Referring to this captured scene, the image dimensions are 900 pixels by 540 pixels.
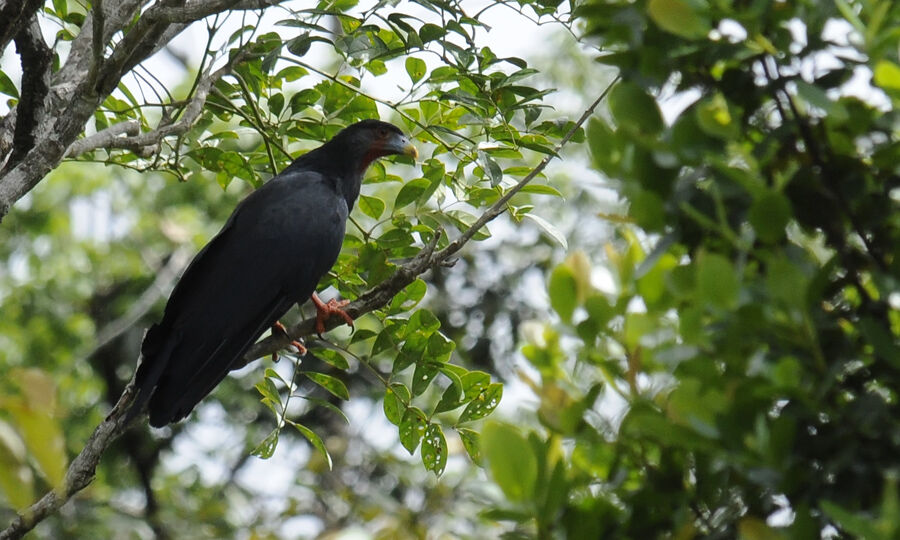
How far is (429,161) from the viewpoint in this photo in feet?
13.4

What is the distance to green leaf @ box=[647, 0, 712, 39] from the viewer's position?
4.86ft

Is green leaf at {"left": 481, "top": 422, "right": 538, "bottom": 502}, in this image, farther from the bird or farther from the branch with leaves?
the bird

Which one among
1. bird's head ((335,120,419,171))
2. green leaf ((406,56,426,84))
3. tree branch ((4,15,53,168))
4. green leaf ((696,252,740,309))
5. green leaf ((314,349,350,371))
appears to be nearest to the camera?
green leaf ((696,252,740,309))

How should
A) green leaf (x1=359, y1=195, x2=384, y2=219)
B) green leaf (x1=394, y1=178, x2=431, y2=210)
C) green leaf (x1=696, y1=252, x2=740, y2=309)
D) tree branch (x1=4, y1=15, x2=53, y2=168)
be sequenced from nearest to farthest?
green leaf (x1=696, y1=252, x2=740, y2=309)
tree branch (x1=4, y1=15, x2=53, y2=168)
green leaf (x1=394, y1=178, x2=431, y2=210)
green leaf (x1=359, y1=195, x2=384, y2=219)

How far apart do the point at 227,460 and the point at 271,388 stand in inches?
219

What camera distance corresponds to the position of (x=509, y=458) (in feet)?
4.78

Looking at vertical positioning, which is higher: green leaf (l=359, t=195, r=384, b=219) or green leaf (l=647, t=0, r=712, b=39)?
green leaf (l=647, t=0, r=712, b=39)

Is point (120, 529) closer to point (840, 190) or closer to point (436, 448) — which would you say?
point (436, 448)

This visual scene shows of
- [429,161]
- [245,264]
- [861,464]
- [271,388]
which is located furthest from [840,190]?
[245,264]

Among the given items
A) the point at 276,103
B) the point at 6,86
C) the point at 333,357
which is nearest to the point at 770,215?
the point at 333,357

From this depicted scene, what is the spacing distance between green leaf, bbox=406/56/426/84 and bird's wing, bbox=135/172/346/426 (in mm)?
912

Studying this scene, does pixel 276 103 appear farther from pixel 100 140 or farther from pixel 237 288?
pixel 237 288

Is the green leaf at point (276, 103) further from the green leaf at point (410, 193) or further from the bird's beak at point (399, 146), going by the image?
the bird's beak at point (399, 146)

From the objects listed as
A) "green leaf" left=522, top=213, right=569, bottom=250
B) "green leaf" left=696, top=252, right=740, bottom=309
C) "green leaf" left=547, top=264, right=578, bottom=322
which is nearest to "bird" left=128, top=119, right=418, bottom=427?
"green leaf" left=522, top=213, right=569, bottom=250
